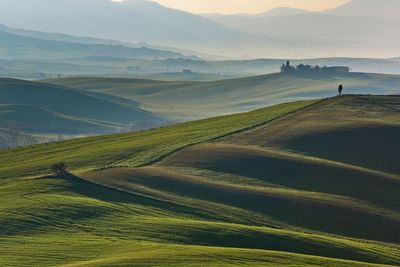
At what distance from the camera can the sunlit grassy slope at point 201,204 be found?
125 ft

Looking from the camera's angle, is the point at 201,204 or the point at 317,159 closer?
the point at 201,204

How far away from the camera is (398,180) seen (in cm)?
6200

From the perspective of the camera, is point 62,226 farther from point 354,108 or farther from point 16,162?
point 354,108

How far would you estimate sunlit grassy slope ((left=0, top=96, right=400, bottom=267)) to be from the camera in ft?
125

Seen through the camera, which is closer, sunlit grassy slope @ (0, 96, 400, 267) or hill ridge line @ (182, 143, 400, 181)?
sunlit grassy slope @ (0, 96, 400, 267)

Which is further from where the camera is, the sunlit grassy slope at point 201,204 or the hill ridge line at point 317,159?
the hill ridge line at point 317,159

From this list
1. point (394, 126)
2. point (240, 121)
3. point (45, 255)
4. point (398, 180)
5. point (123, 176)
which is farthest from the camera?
point (240, 121)

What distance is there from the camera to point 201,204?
50938mm

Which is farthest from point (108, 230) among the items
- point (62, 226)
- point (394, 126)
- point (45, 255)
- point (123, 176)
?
point (394, 126)

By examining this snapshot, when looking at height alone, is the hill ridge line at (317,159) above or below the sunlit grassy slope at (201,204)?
above

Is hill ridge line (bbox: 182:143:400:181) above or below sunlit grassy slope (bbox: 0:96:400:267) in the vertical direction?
above

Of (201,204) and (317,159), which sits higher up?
(317,159)

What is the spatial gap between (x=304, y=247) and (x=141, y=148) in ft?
103

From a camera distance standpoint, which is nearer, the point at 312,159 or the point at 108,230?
the point at 108,230
